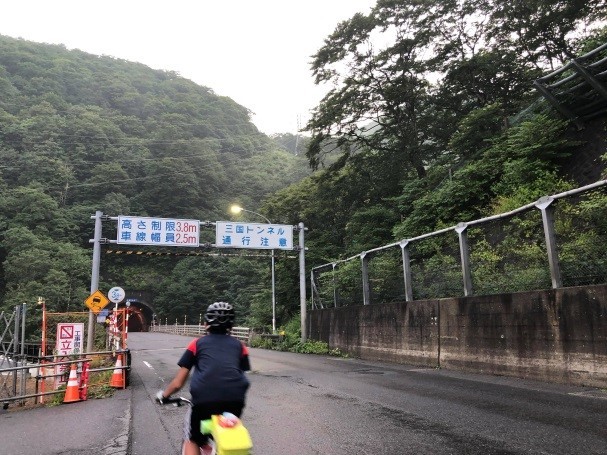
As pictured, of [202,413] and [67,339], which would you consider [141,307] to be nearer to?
[67,339]

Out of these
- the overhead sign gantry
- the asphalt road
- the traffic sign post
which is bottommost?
the asphalt road

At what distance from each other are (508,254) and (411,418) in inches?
215

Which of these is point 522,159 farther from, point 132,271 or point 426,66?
point 132,271

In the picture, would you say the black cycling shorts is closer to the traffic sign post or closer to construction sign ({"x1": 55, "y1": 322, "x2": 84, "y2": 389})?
construction sign ({"x1": 55, "y1": 322, "x2": 84, "y2": 389})

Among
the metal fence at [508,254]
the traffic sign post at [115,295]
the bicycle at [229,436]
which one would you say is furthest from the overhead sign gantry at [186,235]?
the bicycle at [229,436]

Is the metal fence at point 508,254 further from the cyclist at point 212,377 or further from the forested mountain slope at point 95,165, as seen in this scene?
the forested mountain slope at point 95,165

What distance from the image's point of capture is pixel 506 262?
10469 mm

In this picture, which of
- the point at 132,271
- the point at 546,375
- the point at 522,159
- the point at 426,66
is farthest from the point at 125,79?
the point at 546,375

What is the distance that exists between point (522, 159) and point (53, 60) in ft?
360

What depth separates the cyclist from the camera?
3334 mm

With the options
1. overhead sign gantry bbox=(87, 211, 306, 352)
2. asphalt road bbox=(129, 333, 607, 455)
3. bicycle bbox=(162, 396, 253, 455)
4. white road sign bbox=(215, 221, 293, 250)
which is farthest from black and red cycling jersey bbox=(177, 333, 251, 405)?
white road sign bbox=(215, 221, 293, 250)

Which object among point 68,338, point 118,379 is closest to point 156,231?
point 68,338

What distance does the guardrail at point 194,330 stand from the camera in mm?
29989

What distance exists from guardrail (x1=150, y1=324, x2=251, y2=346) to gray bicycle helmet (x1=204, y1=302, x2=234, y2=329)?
1.29 m
